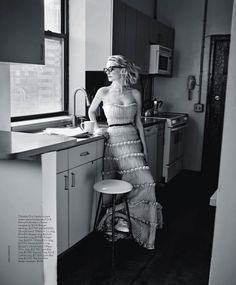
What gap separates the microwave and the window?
1274 mm

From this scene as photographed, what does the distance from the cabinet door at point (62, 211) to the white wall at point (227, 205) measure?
4.51ft

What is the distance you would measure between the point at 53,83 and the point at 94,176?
4.20 ft

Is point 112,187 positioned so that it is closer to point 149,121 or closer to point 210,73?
point 149,121

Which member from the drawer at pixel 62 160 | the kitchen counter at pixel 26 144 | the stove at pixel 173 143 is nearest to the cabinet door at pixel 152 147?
the stove at pixel 173 143

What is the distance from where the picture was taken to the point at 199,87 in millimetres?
5328

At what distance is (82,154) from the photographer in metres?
2.90

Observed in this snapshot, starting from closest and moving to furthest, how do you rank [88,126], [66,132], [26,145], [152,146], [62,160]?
1. [26,145]
2. [62,160]
3. [66,132]
4. [88,126]
5. [152,146]

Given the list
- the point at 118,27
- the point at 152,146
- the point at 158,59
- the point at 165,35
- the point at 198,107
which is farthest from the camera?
the point at 198,107

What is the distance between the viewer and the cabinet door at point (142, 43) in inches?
168

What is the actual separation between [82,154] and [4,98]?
74 centimetres

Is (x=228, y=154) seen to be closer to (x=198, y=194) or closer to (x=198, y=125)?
(x=198, y=194)

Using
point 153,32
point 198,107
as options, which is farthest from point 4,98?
point 198,107

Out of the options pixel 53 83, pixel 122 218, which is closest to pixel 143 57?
pixel 53 83

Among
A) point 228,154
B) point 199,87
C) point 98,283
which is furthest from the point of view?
point 199,87
